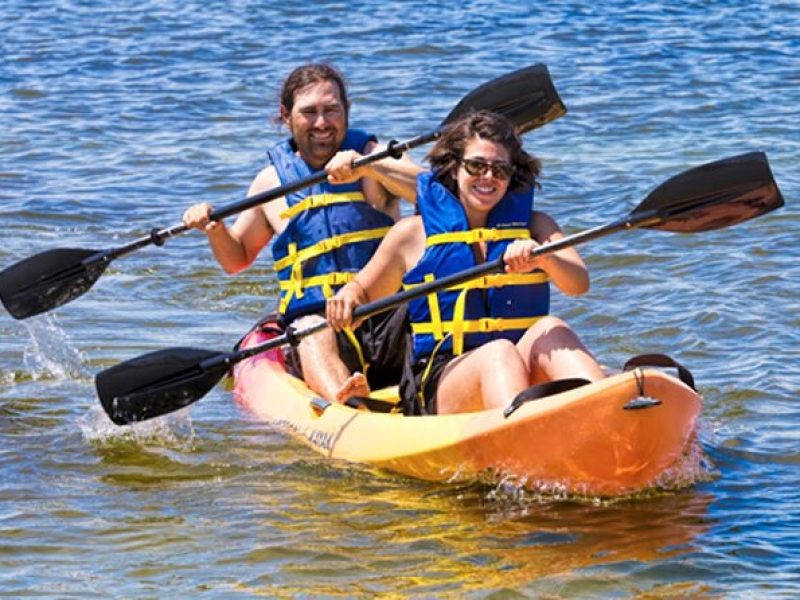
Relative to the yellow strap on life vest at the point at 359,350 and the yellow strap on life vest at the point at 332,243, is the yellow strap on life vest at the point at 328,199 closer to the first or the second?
the yellow strap on life vest at the point at 332,243

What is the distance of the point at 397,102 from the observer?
13.2 meters

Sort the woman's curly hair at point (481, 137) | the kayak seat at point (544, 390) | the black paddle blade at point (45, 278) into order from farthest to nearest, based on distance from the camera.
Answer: the black paddle blade at point (45, 278) → the woman's curly hair at point (481, 137) → the kayak seat at point (544, 390)

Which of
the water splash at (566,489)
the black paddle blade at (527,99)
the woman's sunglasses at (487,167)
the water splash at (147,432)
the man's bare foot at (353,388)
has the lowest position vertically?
the water splash at (566,489)

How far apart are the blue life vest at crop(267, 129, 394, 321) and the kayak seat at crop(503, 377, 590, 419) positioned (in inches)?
63.5

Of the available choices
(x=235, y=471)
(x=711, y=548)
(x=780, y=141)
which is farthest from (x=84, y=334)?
(x=780, y=141)

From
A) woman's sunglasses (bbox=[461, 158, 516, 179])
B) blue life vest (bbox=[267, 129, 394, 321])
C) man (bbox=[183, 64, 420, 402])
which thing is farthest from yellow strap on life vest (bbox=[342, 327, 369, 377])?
woman's sunglasses (bbox=[461, 158, 516, 179])

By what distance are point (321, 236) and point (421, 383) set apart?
117cm

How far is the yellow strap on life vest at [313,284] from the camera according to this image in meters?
6.90

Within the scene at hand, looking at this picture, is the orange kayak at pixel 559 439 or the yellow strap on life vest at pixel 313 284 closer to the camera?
the orange kayak at pixel 559 439

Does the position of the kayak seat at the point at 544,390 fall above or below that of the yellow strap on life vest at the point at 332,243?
below

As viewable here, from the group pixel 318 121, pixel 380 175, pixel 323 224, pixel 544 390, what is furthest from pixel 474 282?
pixel 318 121

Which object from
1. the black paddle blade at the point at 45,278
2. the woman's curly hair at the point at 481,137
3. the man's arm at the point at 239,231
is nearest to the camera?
the woman's curly hair at the point at 481,137

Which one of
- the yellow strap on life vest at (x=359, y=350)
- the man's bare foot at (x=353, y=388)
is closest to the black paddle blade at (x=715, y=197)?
the man's bare foot at (x=353, y=388)

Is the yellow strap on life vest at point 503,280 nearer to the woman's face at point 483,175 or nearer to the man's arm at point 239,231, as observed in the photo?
the woman's face at point 483,175
